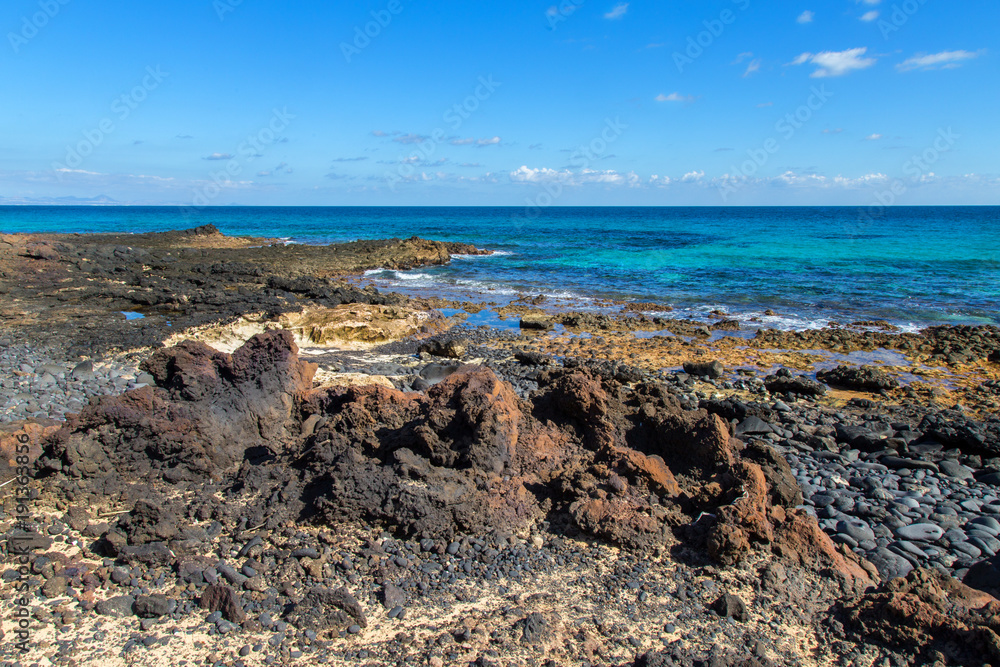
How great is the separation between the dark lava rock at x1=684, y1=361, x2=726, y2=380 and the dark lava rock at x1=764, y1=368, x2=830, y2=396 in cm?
93

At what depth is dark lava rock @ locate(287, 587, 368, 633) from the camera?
152 inches

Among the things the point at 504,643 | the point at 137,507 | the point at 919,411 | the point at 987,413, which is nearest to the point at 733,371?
the point at 919,411

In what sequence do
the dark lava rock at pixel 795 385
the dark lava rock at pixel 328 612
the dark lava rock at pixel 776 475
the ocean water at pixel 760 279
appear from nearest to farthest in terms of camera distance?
the dark lava rock at pixel 328 612 < the dark lava rock at pixel 776 475 < the dark lava rock at pixel 795 385 < the ocean water at pixel 760 279

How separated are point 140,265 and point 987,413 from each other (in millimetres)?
27923

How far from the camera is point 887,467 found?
7.40m

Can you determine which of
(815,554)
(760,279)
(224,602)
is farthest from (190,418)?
(760,279)

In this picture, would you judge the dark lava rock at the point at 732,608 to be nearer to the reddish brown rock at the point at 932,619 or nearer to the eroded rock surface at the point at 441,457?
the eroded rock surface at the point at 441,457

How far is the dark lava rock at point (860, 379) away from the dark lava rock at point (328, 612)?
1068cm

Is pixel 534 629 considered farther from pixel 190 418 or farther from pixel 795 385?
pixel 795 385

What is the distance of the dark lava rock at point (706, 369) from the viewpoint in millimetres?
11742

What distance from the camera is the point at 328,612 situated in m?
3.96

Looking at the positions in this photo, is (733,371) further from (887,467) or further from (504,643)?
(504,643)

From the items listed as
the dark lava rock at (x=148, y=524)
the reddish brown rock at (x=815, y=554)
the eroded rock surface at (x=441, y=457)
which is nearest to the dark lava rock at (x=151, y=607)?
the eroded rock surface at (x=441, y=457)

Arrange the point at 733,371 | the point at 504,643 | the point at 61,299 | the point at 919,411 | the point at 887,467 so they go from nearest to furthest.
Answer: the point at 504,643
the point at 887,467
the point at 919,411
the point at 733,371
the point at 61,299
